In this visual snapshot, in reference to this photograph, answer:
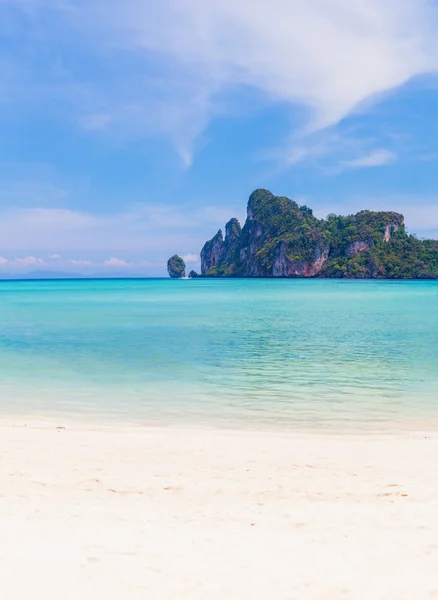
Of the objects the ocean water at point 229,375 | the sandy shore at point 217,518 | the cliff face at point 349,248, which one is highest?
the cliff face at point 349,248

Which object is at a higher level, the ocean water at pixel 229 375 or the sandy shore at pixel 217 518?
the sandy shore at pixel 217 518

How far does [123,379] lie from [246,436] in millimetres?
6565

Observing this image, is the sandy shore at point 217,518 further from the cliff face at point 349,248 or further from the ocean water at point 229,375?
the cliff face at point 349,248

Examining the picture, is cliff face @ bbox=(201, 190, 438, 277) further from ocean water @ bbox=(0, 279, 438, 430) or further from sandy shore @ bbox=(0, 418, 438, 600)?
sandy shore @ bbox=(0, 418, 438, 600)

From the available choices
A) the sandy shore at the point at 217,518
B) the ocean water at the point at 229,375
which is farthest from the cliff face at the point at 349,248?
the sandy shore at the point at 217,518

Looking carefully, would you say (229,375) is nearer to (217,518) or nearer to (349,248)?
(217,518)

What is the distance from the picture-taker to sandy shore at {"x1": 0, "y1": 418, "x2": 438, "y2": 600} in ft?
11.8

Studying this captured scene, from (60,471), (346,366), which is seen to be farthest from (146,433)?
(346,366)

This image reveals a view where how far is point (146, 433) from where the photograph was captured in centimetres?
864

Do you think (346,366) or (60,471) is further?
(346,366)

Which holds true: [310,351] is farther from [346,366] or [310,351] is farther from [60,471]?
[60,471]

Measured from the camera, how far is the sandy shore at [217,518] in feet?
11.8

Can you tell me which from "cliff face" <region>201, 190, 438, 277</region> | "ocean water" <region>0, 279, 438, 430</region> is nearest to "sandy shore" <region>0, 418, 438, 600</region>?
"ocean water" <region>0, 279, 438, 430</region>

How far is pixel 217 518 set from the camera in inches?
192
